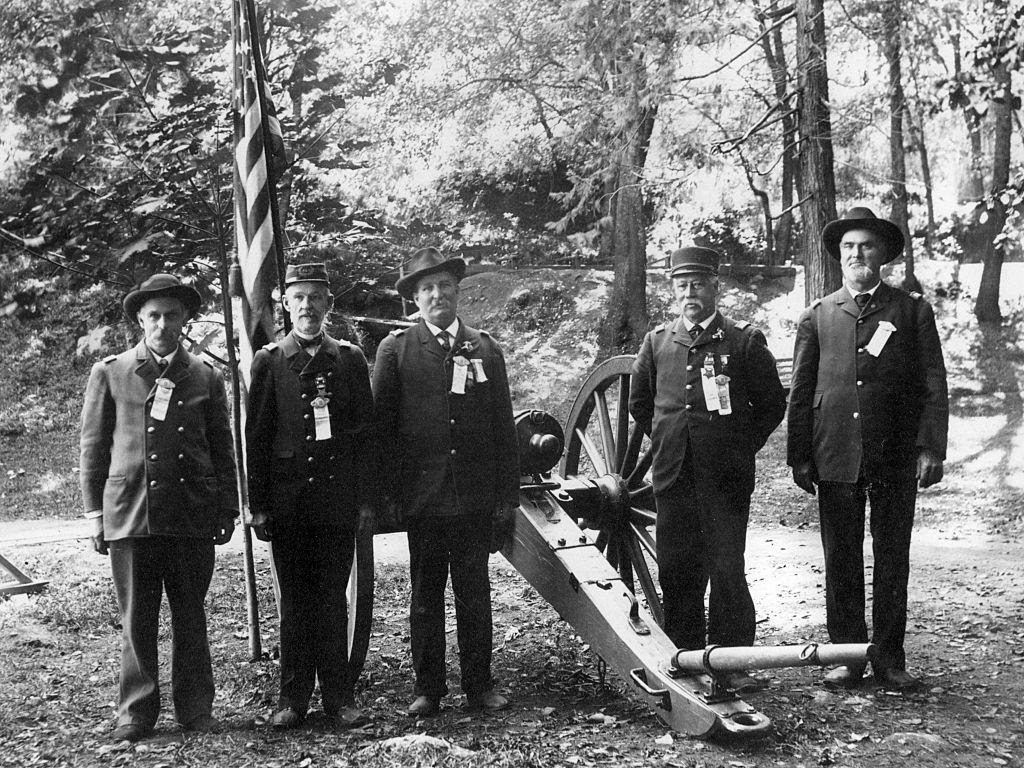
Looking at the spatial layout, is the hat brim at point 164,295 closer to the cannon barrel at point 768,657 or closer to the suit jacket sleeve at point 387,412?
the suit jacket sleeve at point 387,412

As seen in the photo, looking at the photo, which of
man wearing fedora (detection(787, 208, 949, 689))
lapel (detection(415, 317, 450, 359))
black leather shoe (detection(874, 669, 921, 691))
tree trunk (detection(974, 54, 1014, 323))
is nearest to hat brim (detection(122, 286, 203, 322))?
lapel (detection(415, 317, 450, 359))

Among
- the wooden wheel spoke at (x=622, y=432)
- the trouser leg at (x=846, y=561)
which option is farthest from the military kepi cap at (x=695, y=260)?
the trouser leg at (x=846, y=561)

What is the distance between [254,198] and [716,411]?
8.00 feet

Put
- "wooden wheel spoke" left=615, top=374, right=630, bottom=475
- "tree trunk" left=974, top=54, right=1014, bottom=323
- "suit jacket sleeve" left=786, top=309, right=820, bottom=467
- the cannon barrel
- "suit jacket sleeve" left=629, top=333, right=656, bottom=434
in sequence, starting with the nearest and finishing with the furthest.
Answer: the cannon barrel → "suit jacket sleeve" left=786, top=309, right=820, bottom=467 → "suit jacket sleeve" left=629, top=333, right=656, bottom=434 → "wooden wheel spoke" left=615, top=374, right=630, bottom=475 → "tree trunk" left=974, top=54, right=1014, bottom=323

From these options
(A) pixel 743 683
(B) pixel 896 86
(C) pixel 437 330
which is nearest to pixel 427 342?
(C) pixel 437 330

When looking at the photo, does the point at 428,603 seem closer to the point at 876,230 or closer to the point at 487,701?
the point at 487,701

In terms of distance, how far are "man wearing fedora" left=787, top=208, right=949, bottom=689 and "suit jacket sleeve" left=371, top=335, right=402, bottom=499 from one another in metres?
1.82

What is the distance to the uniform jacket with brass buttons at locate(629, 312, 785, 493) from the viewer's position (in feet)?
14.4

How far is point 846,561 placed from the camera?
175 inches

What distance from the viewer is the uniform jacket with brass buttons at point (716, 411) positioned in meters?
4.38

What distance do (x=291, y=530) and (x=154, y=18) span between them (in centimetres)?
662

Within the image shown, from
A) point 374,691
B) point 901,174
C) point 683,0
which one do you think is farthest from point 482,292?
point 374,691

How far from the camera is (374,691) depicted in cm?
466

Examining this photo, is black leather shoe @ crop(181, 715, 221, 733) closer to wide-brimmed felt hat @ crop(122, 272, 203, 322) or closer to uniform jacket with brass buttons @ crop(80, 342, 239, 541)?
uniform jacket with brass buttons @ crop(80, 342, 239, 541)
